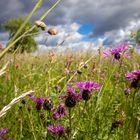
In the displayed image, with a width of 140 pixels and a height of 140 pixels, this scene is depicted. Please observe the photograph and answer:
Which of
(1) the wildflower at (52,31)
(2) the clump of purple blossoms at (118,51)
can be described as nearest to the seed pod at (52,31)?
(1) the wildflower at (52,31)

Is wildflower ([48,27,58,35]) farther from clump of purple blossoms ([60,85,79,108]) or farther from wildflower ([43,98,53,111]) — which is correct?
wildflower ([43,98,53,111])

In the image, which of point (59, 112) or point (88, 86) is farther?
point (59, 112)

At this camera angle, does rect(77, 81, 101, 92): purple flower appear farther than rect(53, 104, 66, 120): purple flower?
No

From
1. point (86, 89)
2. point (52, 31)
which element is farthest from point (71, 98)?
point (52, 31)

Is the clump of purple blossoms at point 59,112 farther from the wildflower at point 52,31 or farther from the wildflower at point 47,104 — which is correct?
the wildflower at point 52,31

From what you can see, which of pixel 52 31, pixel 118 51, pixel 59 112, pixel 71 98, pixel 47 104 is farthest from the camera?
pixel 118 51

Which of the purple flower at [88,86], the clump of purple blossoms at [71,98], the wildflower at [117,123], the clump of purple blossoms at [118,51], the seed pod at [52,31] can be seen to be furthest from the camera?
the clump of purple blossoms at [118,51]

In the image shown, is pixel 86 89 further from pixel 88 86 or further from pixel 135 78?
pixel 135 78

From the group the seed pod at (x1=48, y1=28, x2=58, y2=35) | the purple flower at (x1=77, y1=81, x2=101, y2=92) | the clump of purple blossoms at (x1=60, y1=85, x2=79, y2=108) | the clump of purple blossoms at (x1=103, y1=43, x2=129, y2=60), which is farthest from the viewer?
the clump of purple blossoms at (x1=103, y1=43, x2=129, y2=60)

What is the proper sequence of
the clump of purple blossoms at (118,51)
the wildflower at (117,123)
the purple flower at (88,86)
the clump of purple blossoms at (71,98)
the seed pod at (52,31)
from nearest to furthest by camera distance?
the seed pod at (52,31) → the clump of purple blossoms at (71,98) → the purple flower at (88,86) → the wildflower at (117,123) → the clump of purple blossoms at (118,51)

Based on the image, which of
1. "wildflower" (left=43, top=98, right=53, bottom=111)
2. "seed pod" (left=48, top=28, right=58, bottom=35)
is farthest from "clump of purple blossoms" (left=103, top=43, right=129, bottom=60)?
"seed pod" (left=48, top=28, right=58, bottom=35)

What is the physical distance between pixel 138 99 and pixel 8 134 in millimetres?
1002

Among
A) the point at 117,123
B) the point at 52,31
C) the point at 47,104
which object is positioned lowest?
the point at 117,123

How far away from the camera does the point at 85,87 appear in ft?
5.42
